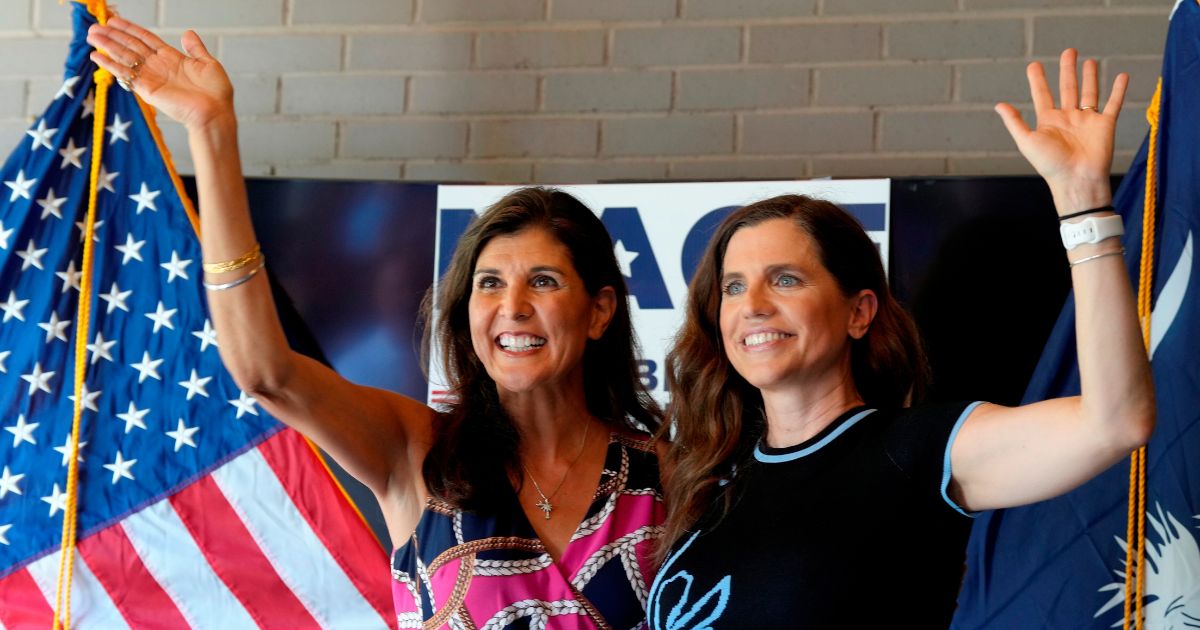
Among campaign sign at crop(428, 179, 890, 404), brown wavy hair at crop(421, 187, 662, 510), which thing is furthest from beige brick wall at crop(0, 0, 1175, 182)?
brown wavy hair at crop(421, 187, 662, 510)

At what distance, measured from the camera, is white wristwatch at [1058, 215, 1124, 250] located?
4.68ft

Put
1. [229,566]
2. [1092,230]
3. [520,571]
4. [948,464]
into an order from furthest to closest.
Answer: [229,566] → [520,571] → [948,464] → [1092,230]

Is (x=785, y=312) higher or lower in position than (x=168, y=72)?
lower

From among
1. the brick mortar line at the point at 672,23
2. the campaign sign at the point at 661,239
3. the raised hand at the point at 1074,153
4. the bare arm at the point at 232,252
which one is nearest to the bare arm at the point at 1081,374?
the raised hand at the point at 1074,153

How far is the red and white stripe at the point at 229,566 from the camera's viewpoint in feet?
9.71

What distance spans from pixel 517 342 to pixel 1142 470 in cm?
98

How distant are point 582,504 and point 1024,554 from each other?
84 cm

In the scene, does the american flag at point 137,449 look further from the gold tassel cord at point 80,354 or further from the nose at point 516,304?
the nose at point 516,304

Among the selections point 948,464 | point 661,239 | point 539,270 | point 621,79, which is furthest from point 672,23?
point 948,464

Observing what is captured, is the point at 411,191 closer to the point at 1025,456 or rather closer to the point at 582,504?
the point at 582,504

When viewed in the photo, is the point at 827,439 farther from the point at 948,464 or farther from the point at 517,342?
the point at 517,342

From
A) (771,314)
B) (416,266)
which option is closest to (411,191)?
(416,266)

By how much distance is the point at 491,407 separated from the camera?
216 centimetres

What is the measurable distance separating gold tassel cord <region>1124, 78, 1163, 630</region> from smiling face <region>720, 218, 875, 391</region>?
0.52 m
